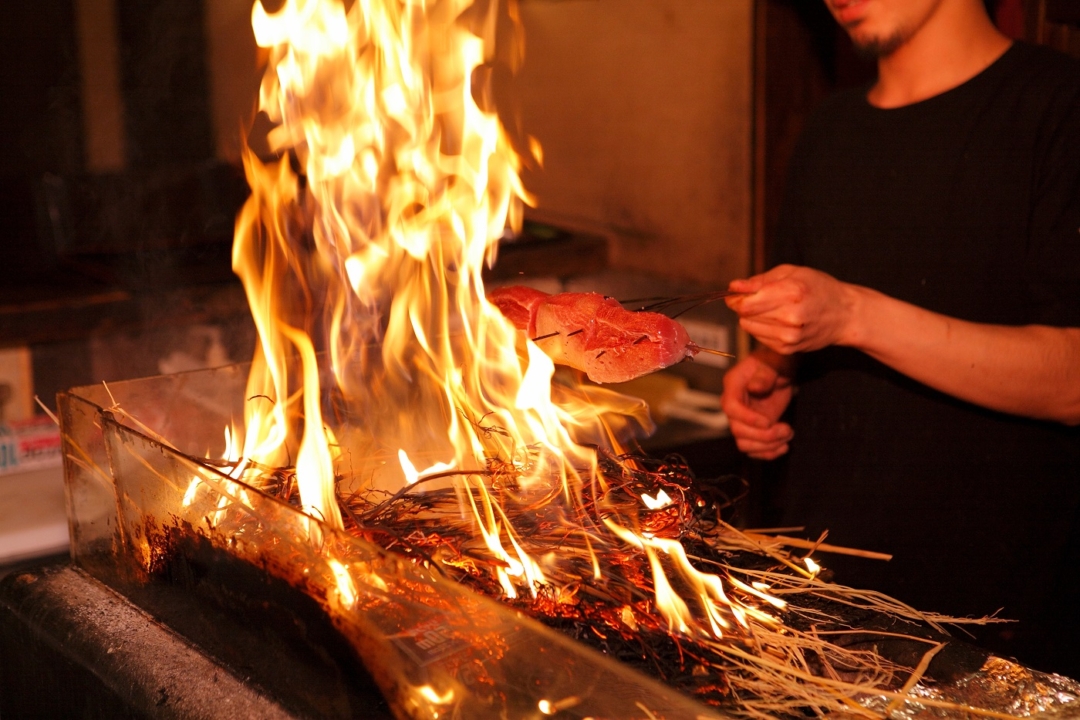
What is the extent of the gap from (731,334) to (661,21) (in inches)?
53.9

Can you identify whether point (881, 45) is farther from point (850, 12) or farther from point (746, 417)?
point (746, 417)

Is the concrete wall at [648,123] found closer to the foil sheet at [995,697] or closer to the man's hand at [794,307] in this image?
the man's hand at [794,307]

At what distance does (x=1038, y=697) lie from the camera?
1376 mm

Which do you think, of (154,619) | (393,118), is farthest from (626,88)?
(154,619)

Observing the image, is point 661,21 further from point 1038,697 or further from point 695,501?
point 1038,697

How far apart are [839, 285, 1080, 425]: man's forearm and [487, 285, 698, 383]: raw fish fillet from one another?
0.50 metres

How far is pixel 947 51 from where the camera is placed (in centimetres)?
241

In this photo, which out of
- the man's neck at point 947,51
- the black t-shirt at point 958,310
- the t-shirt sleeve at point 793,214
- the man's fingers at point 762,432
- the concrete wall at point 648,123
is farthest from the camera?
the concrete wall at point 648,123

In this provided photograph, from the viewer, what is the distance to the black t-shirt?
7.36 ft

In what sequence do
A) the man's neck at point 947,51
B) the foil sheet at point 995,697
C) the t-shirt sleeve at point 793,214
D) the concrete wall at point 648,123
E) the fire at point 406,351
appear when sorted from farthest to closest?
1. the concrete wall at point 648,123
2. the t-shirt sleeve at point 793,214
3. the man's neck at point 947,51
4. the fire at point 406,351
5. the foil sheet at point 995,697

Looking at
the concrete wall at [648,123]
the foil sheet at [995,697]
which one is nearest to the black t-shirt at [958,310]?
the foil sheet at [995,697]

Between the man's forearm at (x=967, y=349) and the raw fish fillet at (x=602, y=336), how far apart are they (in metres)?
0.50

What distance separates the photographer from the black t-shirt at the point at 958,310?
7.36ft

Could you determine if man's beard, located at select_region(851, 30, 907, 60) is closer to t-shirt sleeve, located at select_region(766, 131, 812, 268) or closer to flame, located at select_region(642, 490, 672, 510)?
t-shirt sleeve, located at select_region(766, 131, 812, 268)
